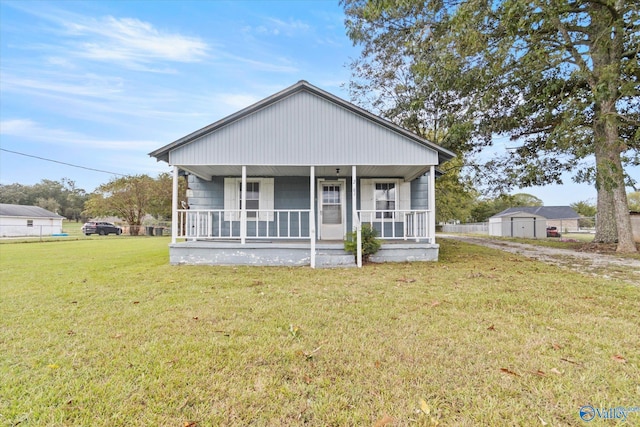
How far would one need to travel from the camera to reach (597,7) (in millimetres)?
9977

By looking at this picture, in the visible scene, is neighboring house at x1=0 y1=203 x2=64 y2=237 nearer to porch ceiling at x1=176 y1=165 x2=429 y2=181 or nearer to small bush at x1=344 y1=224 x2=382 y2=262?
porch ceiling at x1=176 y1=165 x2=429 y2=181

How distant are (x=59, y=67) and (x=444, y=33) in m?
19.3

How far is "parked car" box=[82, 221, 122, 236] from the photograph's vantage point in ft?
93.8

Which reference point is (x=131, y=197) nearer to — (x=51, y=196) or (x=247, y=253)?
(x=247, y=253)

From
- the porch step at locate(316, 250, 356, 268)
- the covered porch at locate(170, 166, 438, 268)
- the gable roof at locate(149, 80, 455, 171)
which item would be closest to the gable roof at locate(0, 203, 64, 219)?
the covered porch at locate(170, 166, 438, 268)

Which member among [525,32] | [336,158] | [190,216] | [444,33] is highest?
[444,33]

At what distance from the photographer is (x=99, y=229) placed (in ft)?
94.8

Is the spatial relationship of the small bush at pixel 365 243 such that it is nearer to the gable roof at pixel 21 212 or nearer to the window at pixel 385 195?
the window at pixel 385 195

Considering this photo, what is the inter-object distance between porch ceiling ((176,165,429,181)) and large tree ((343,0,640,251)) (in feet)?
11.4

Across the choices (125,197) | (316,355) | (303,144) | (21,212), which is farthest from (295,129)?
(21,212)

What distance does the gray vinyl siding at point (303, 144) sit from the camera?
807cm

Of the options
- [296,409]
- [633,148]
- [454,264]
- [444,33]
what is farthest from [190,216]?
[633,148]

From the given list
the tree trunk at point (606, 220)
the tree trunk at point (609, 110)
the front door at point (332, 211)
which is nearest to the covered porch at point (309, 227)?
the front door at point (332, 211)

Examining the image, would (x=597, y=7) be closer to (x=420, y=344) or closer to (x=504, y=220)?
(x=420, y=344)
